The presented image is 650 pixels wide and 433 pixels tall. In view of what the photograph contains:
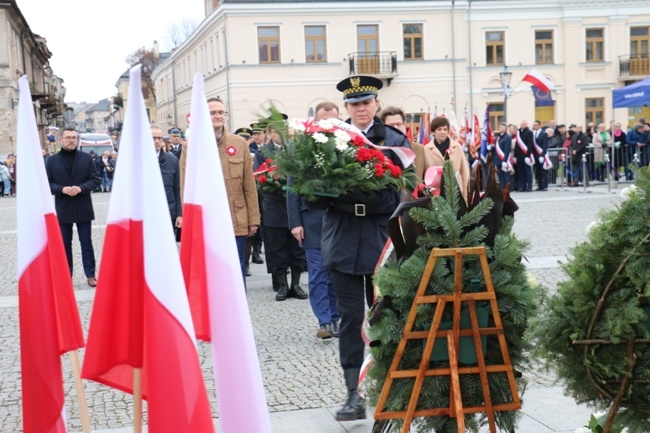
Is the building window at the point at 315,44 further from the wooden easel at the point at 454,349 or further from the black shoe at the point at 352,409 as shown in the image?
the wooden easel at the point at 454,349

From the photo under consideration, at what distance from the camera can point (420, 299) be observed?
348cm

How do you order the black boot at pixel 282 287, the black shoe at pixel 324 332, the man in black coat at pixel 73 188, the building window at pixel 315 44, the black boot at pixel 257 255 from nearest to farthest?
the black shoe at pixel 324 332
the black boot at pixel 282 287
the man in black coat at pixel 73 188
the black boot at pixel 257 255
the building window at pixel 315 44

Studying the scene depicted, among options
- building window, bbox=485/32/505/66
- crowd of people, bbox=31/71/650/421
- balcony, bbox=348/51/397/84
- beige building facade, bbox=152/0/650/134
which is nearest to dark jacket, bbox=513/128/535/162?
crowd of people, bbox=31/71/650/421

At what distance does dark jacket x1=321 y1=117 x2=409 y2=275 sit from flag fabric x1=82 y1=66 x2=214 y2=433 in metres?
2.27

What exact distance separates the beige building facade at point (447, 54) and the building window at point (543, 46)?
0.06 m

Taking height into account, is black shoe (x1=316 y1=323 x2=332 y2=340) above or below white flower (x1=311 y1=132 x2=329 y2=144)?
below

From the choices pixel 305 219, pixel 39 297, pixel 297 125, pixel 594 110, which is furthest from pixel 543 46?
pixel 39 297

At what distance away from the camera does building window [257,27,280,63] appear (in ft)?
151

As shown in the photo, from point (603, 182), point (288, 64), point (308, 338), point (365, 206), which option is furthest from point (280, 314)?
point (288, 64)

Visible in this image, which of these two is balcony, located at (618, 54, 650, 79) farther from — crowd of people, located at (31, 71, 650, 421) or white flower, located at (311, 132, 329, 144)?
white flower, located at (311, 132, 329, 144)

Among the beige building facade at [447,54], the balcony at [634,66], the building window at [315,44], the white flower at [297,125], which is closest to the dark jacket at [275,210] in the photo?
the white flower at [297,125]

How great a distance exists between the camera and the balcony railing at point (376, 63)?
46.7 metres

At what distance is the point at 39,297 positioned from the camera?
3.37 metres

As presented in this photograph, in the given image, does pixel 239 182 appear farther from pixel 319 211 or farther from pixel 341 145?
pixel 341 145
